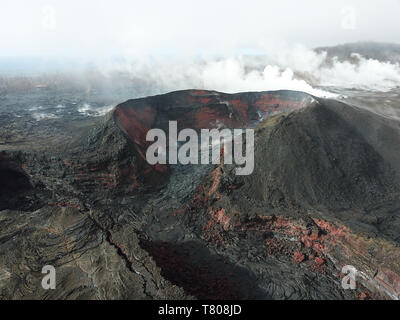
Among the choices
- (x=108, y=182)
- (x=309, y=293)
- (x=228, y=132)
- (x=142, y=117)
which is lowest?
(x=309, y=293)

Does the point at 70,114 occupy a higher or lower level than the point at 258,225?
higher

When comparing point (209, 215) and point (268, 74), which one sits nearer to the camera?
point (209, 215)

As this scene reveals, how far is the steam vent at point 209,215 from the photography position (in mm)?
8953

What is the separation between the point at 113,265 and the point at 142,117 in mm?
13346

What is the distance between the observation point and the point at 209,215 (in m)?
13.0

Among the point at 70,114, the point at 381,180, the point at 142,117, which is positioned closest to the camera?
the point at 381,180

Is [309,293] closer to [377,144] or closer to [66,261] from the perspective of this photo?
[66,261]

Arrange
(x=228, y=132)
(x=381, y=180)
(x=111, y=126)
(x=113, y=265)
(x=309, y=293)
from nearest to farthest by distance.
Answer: (x=113, y=265), (x=309, y=293), (x=381, y=180), (x=111, y=126), (x=228, y=132)

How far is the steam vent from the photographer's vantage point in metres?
8.95

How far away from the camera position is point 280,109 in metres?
23.2

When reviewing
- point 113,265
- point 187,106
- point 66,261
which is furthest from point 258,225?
point 187,106

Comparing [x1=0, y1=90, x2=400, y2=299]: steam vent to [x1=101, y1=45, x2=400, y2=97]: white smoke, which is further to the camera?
[x1=101, y1=45, x2=400, y2=97]: white smoke

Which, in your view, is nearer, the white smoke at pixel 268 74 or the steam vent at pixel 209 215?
the steam vent at pixel 209 215

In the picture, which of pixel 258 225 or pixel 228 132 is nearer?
pixel 258 225
